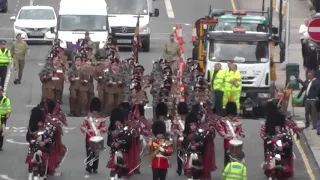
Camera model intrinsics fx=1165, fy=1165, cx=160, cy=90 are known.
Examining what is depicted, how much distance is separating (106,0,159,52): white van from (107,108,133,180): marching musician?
2002 cm

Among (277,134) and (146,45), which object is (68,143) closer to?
(277,134)

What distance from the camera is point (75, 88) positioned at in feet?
109

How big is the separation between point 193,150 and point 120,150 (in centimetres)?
156

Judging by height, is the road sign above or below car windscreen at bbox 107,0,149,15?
below

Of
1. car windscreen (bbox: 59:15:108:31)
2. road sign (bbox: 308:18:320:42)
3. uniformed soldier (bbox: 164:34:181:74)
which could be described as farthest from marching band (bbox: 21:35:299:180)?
car windscreen (bbox: 59:15:108:31)

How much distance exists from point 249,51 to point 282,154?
31.7ft

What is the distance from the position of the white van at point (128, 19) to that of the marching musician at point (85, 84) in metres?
11.6

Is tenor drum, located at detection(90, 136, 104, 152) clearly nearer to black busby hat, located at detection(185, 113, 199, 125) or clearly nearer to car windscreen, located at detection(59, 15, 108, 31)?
black busby hat, located at detection(185, 113, 199, 125)

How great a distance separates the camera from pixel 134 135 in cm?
2484

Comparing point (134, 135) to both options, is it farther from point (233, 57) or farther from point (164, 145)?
point (233, 57)

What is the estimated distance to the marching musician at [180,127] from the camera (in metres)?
25.1

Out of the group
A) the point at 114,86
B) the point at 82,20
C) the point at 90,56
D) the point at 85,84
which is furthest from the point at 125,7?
the point at 114,86

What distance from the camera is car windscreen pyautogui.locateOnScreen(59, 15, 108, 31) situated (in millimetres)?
41906

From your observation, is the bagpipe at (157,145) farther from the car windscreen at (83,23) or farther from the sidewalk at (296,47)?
the car windscreen at (83,23)
